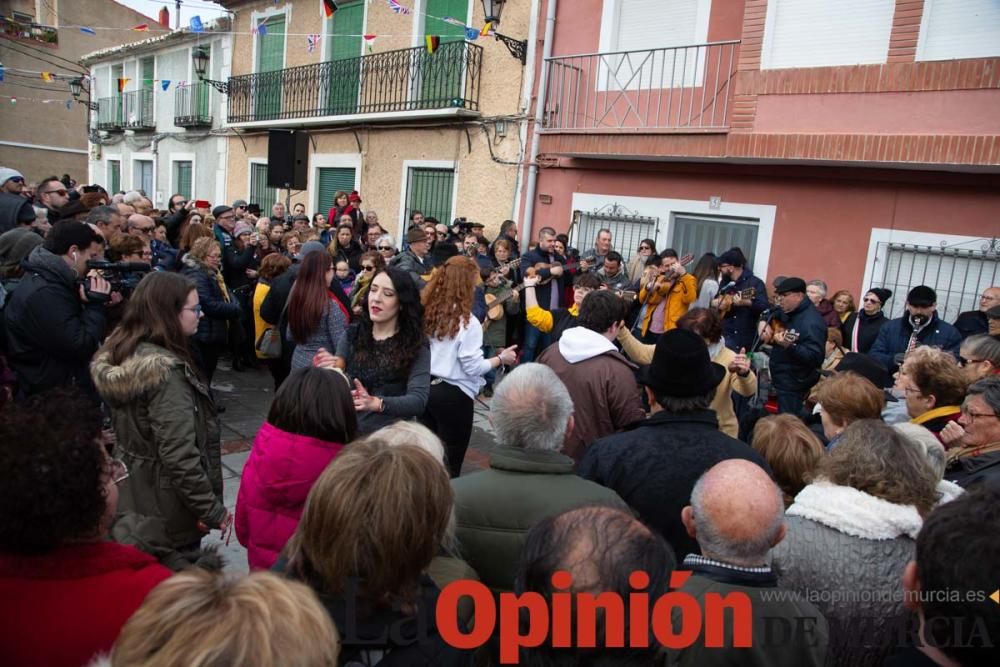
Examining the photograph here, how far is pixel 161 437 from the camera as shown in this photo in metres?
2.69

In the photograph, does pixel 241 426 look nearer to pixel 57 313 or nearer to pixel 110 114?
pixel 57 313

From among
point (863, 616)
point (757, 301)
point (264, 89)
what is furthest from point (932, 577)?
point (264, 89)

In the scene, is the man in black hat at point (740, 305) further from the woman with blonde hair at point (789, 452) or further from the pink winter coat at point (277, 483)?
the pink winter coat at point (277, 483)

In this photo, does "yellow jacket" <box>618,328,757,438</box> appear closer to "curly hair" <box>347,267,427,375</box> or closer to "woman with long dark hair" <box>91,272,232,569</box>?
"curly hair" <box>347,267,427,375</box>

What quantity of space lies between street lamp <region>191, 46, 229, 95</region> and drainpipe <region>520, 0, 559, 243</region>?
33.6ft

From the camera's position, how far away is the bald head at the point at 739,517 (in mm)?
1773

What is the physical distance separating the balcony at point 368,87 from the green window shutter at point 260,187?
1.20m

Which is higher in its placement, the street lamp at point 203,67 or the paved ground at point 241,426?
the street lamp at point 203,67

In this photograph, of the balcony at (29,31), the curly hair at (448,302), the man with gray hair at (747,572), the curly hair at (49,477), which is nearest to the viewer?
the curly hair at (49,477)

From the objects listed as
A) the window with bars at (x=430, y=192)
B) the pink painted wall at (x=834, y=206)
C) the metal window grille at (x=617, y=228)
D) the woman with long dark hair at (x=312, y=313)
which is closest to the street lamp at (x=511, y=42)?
the window with bars at (x=430, y=192)

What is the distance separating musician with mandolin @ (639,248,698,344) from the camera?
7207 millimetres

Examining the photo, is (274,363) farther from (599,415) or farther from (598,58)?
(598,58)

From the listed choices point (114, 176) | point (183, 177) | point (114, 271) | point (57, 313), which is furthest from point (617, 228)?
point (114, 176)

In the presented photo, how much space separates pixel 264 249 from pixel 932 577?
25.5 ft
